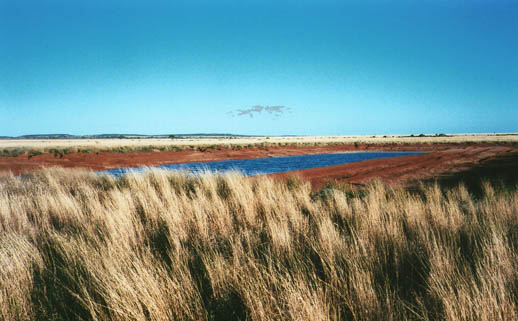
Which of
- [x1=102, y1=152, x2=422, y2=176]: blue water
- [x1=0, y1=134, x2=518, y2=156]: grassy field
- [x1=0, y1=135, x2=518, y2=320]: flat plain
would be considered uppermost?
[x1=0, y1=134, x2=518, y2=156]: grassy field

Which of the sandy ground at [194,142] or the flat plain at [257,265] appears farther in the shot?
the sandy ground at [194,142]

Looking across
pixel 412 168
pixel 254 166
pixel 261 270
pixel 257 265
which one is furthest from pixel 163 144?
pixel 261 270

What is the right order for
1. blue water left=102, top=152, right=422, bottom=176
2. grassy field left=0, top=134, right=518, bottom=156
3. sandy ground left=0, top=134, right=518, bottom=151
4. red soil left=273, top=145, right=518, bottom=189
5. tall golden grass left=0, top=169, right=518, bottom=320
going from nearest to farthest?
tall golden grass left=0, top=169, right=518, bottom=320 → red soil left=273, top=145, right=518, bottom=189 → blue water left=102, top=152, right=422, bottom=176 → grassy field left=0, top=134, right=518, bottom=156 → sandy ground left=0, top=134, right=518, bottom=151

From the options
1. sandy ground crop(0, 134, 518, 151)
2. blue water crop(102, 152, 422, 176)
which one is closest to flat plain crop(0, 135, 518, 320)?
blue water crop(102, 152, 422, 176)

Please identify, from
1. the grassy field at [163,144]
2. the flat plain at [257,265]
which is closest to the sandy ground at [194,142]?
the grassy field at [163,144]

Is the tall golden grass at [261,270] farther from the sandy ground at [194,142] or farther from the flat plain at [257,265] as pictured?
the sandy ground at [194,142]

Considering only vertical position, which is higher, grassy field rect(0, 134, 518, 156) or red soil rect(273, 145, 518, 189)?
grassy field rect(0, 134, 518, 156)

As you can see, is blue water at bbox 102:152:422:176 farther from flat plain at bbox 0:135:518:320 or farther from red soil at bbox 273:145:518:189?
flat plain at bbox 0:135:518:320

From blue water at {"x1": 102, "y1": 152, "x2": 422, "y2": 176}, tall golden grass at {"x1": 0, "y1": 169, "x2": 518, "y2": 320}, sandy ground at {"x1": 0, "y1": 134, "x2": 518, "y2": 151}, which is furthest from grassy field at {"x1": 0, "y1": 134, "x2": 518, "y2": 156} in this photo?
tall golden grass at {"x1": 0, "y1": 169, "x2": 518, "y2": 320}

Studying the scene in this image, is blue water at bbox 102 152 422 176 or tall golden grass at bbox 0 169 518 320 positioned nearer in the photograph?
tall golden grass at bbox 0 169 518 320

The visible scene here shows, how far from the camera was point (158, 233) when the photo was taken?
4.19 m

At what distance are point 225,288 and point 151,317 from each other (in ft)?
2.17

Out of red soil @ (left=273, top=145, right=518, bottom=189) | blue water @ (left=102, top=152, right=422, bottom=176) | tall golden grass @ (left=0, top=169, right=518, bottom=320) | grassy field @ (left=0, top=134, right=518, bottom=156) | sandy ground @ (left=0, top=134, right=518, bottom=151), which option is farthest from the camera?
sandy ground @ (left=0, top=134, right=518, bottom=151)

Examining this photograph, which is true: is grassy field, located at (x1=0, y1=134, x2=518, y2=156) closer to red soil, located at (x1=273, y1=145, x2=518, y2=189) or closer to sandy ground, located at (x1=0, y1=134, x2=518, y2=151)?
sandy ground, located at (x1=0, y1=134, x2=518, y2=151)
